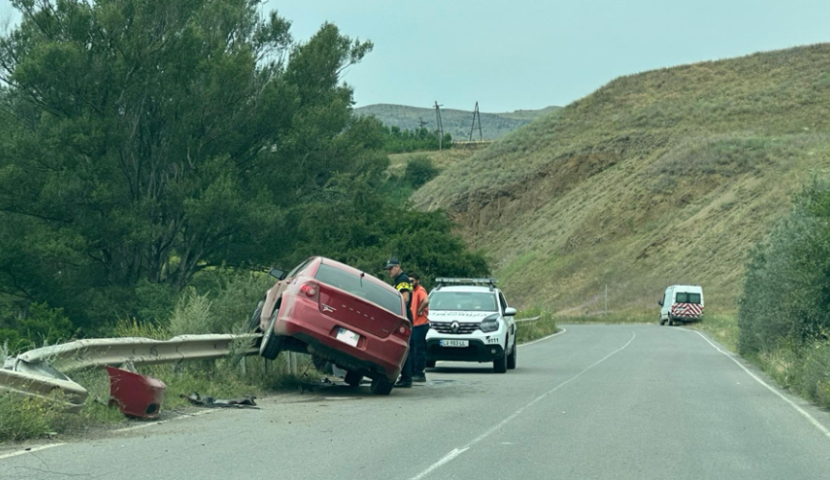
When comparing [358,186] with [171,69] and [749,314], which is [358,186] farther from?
[749,314]

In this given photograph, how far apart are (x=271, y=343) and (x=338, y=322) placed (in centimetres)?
95

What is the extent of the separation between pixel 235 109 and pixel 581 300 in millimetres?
36624

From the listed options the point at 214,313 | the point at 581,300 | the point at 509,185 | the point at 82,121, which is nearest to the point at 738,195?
the point at 581,300

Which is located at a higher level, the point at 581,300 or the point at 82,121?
the point at 82,121

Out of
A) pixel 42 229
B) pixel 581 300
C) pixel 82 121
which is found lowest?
pixel 581 300

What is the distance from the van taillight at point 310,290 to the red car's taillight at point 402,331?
127cm

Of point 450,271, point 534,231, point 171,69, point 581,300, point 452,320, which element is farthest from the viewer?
point 534,231

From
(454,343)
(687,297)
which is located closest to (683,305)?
(687,297)

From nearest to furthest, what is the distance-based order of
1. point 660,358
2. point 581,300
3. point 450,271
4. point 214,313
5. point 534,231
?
point 214,313
point 660,358
point 450,271
point 581,300
point 534,231

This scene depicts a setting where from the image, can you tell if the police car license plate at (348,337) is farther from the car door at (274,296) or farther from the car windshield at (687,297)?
the car windshield at (687,297)

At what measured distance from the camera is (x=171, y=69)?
41812 mm

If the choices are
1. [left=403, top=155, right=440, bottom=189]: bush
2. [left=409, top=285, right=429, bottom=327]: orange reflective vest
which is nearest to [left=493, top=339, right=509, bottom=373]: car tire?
[left=409, top=285, right=429, bottom=327]: orange reflective vest

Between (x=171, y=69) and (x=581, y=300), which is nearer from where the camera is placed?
(x=171, y=69)

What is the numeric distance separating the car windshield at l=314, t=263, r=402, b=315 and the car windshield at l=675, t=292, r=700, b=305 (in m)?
44.1
